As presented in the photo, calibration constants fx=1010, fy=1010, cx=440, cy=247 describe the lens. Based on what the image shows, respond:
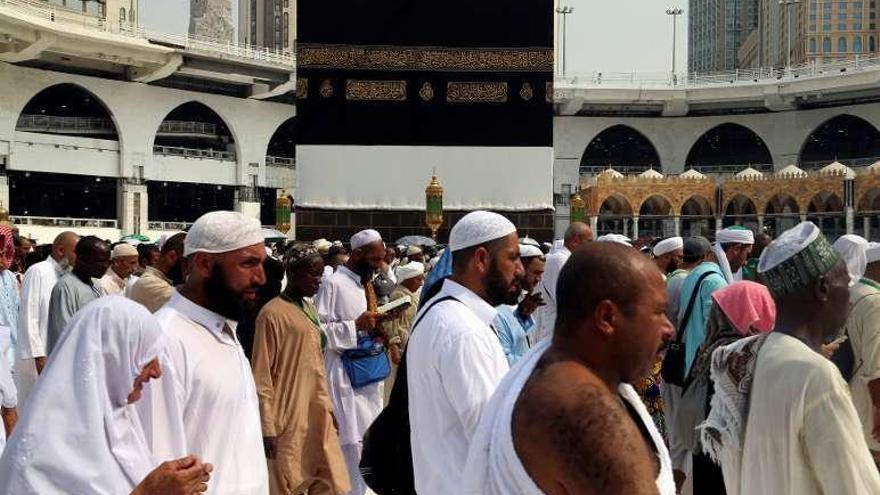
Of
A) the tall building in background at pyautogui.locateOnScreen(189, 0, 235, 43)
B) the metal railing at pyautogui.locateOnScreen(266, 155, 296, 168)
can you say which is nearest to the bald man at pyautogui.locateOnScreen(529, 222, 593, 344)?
the metal railing at pyautogui.locateOnScreen(266, 155, 296, 168)

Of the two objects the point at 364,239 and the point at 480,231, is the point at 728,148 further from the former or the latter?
the point at 480,231

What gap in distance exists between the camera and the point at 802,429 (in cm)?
190

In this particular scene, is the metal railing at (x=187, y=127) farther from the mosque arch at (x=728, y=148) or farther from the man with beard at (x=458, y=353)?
the man with beard at (x=458, y=353)

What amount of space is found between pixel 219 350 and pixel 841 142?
35687 mm

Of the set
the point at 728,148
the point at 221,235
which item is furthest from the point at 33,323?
the point at 728,148

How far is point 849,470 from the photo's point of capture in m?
1.83

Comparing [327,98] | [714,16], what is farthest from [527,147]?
[714,16]

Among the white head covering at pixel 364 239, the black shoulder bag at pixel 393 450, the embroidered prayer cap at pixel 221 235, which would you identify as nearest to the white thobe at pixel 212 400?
the embroidered prayer cap at pixel 221 235

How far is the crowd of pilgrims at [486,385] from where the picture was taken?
1.38 m

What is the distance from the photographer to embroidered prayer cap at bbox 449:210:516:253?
8.48 feet

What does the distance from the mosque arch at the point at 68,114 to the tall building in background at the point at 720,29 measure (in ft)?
206

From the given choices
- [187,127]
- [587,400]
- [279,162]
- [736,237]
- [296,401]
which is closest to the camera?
[587,400]

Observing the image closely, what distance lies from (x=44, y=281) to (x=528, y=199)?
41.4 feet

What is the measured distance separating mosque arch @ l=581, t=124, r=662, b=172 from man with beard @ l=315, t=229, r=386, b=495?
32.2m
